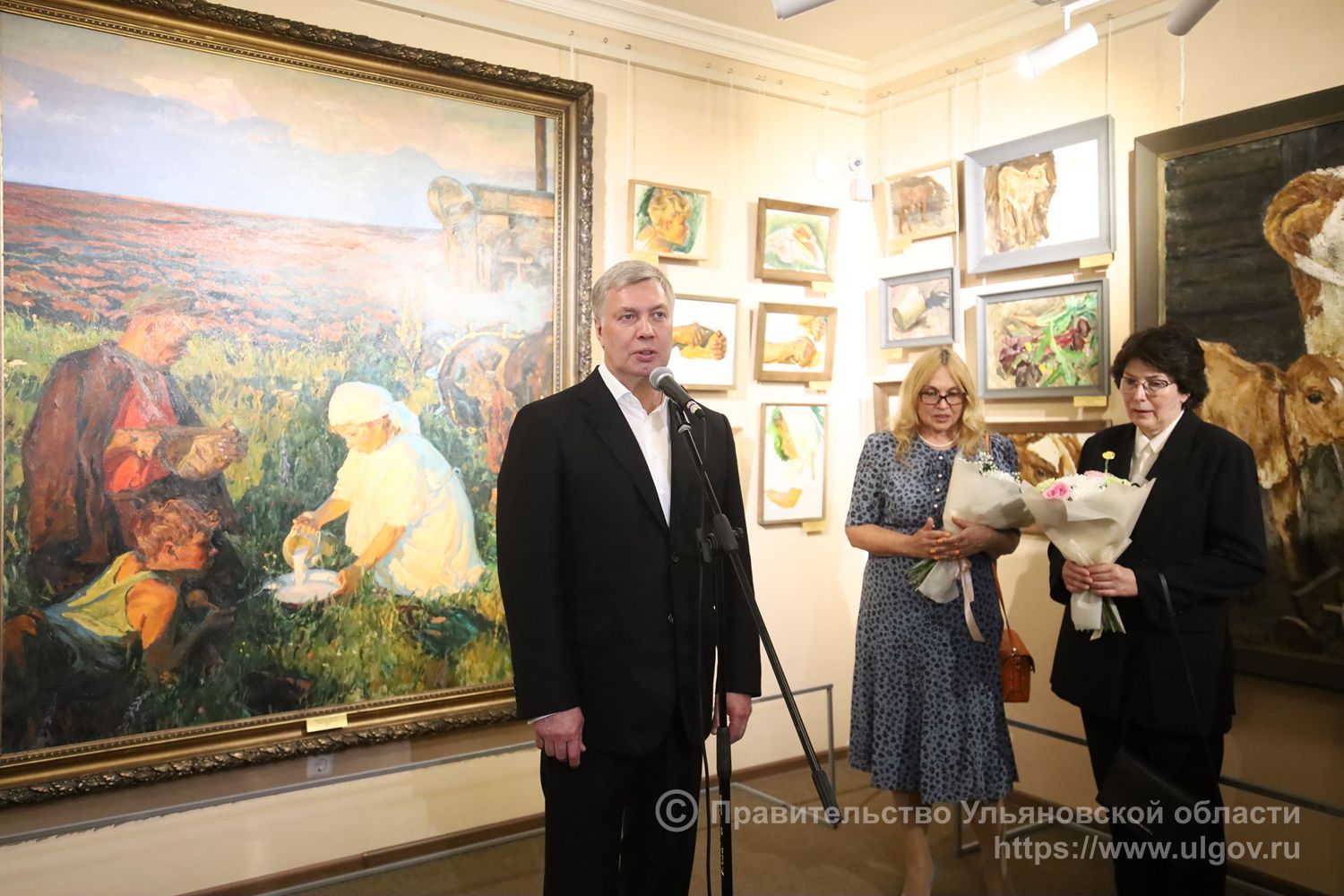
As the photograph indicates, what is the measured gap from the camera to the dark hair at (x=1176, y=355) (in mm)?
2615

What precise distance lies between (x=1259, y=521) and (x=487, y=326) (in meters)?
2.62

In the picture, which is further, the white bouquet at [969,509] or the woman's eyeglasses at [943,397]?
the woman's eyeglasses at [943,397]

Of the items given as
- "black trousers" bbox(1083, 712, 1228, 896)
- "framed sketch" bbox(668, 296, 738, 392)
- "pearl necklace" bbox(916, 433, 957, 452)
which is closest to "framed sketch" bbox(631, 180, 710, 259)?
"framed sketch" bbox(668, 296, 738, 392)

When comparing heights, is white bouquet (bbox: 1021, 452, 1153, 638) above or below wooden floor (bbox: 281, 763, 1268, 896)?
above

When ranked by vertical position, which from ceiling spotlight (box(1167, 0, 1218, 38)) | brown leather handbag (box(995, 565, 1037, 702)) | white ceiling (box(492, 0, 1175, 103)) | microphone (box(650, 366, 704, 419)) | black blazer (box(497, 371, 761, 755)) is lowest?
brown leather handbag (box(995, 565, 1037, 702))

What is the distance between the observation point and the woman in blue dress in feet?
9.50

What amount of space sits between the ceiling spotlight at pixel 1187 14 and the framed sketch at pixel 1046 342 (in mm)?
1062

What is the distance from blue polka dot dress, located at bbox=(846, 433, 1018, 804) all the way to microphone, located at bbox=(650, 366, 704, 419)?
4.26 feet

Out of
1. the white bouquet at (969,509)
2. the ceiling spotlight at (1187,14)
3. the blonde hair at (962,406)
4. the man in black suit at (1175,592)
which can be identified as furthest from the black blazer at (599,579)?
the ceiling spotlight at (1187,14)

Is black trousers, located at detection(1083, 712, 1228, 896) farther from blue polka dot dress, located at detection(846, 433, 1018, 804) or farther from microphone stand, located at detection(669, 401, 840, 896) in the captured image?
microphone stand, located at detection(669, 401, 840, 896)

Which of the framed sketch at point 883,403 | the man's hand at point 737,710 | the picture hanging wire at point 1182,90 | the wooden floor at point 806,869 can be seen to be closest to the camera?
the man's hand at point 737,710

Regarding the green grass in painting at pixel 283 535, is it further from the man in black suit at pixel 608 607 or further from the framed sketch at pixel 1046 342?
the framed sketch at pixel 1046 342

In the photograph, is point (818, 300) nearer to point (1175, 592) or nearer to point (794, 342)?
point (794, 342)

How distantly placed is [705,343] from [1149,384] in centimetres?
195
